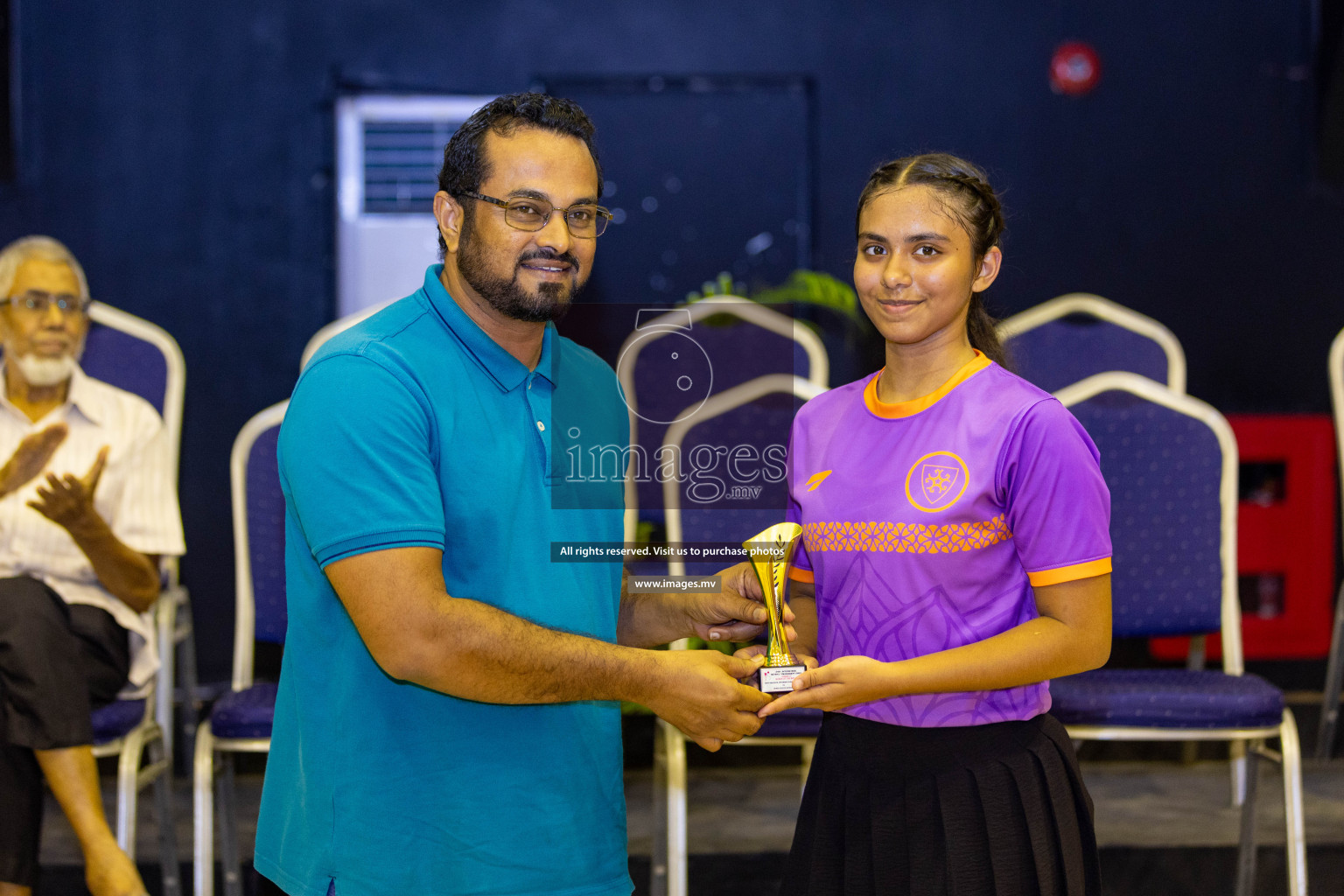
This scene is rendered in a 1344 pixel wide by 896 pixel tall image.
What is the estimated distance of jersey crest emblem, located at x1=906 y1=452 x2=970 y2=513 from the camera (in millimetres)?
1179

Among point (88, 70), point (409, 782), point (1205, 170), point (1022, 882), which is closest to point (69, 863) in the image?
point (409, 782)

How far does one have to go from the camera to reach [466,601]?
45.0 inches

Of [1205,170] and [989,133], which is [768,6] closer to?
[989,133]

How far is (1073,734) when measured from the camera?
212 cm

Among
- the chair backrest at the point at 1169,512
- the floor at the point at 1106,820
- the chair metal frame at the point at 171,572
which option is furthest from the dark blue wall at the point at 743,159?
the chair backrest at the point at 1169,512

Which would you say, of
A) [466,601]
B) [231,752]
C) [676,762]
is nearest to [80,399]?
[231,752]

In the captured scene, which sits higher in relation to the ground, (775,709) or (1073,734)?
(775,709)

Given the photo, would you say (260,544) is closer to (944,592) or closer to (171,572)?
(171,572)

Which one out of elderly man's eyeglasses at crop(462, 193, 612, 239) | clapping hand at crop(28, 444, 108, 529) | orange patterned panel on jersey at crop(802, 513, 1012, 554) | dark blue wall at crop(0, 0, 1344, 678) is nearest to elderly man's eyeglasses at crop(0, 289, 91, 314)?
clapping hand at crop(28, 444, 108, 529)

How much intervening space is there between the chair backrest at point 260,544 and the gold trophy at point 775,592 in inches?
53.8

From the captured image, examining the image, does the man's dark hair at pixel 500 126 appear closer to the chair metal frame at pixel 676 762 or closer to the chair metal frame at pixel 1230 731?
the chair metal frame at pixel 676 762

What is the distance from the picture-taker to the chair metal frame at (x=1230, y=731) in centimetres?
204

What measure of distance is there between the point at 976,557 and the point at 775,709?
0.26 meters

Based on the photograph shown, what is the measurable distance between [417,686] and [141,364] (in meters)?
2.01
